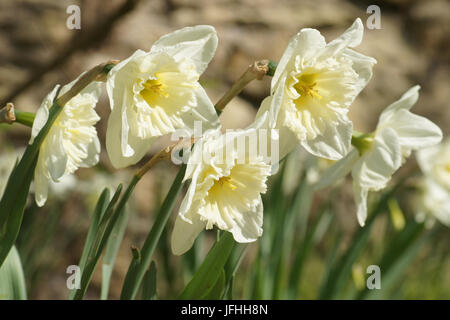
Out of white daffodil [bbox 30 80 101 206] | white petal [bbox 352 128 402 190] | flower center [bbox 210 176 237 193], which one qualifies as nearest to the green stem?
white daffodil [bbox 30 80 101 206]

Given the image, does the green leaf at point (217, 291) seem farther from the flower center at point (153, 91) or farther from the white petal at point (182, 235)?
the flower center at point (153, 91)

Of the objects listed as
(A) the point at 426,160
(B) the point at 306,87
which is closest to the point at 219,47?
(A) the point at 426,160

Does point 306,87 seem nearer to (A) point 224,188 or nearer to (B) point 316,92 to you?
(B) point 316,92

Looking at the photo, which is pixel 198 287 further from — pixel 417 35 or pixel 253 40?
pixel 417 35

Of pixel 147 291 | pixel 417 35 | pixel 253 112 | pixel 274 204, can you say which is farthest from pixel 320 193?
pixel 147 291

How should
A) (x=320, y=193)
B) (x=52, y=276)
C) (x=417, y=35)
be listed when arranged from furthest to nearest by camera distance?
(x=417, y=35) → (x=320, y=193) → (x=52, y=276)

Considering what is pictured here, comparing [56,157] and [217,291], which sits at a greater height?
[56,157]
